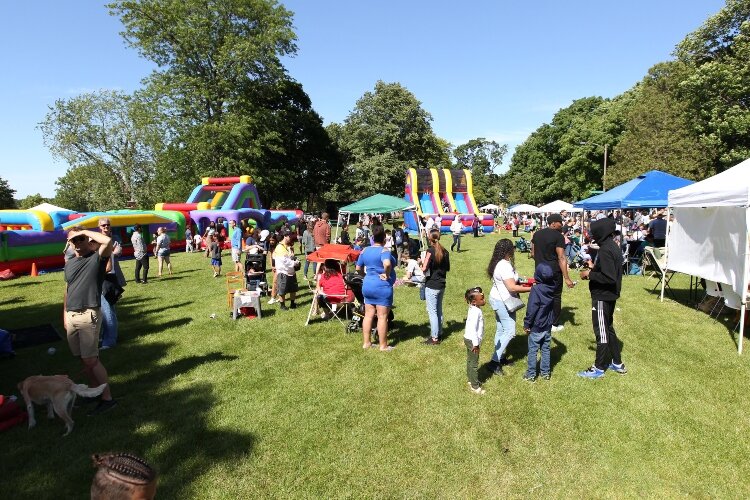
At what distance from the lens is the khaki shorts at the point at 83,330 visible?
4398mm

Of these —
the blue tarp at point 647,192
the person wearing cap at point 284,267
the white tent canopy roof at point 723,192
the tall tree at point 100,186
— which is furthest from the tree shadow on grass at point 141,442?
the tall tree at point 100,186

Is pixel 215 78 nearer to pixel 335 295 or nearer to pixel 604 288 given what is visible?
pixel 335 295

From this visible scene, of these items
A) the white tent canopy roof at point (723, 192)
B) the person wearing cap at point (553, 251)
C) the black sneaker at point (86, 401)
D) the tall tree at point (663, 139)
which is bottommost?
the black sneaker at point (86, 401)

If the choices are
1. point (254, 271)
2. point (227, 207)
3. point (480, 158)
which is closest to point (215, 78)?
point (227, 207)

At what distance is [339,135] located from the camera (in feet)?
176

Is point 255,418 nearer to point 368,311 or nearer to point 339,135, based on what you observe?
point 368,311

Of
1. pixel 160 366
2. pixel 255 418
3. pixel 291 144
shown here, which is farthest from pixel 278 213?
pixel 255 418

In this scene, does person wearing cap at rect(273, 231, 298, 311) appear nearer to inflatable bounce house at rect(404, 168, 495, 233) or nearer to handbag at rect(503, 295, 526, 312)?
handbag at rect(503, 295, 526, 312)

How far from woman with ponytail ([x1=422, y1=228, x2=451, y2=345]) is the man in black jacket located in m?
1.96

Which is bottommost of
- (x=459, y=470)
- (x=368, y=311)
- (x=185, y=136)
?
(x=459, y=470)

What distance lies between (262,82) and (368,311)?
2996 centimetres

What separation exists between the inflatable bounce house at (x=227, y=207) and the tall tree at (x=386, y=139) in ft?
55.5

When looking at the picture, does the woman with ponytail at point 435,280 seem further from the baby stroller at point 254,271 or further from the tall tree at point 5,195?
the tall tree at point 5,195

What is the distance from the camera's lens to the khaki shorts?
14.4 ft
